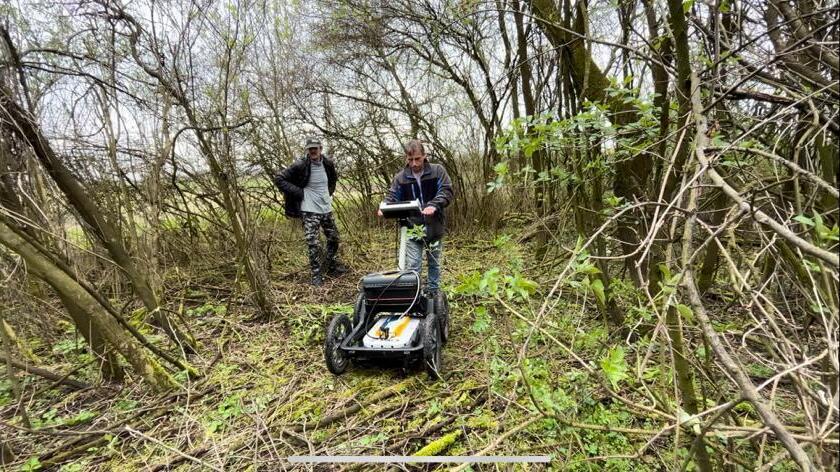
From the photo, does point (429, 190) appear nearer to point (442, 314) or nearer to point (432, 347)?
point (442, 314)

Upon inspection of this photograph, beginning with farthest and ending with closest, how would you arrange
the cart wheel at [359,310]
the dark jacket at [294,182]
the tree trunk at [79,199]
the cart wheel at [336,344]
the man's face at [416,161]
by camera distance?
1. the dark jacket at [294,182]
2. the man's face at [416,161]
3. the cart wheel at [359,310]
4. the cart wheel at [336,344]
5. the tree trunk at [79,199]

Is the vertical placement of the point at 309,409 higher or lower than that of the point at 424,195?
lower

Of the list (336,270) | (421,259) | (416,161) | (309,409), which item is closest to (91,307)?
(309,409)

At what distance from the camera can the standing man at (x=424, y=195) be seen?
3811 millimetres

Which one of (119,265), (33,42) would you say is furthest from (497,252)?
(33,42)

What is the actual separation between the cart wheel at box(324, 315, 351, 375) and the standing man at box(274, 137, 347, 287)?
206 cm

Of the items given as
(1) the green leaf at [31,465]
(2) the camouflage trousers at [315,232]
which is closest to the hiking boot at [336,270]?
(2) the camouflage trousers at [315,232]

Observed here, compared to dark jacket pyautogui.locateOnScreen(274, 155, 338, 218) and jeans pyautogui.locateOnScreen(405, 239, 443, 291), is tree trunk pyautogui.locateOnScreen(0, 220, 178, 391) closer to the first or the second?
jeans pyautogui.locateOnScreen(405, 239, 443, 291)

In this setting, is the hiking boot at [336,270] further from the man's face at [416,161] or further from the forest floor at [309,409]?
the man's face at [416,161]

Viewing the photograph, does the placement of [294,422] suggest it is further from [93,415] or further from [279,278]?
[279,278]

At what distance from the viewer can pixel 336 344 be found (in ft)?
9.86

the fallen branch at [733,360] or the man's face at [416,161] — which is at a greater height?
the man's face at [416,161]

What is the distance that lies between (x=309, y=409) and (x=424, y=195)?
86.7 inches

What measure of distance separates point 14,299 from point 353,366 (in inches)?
114
